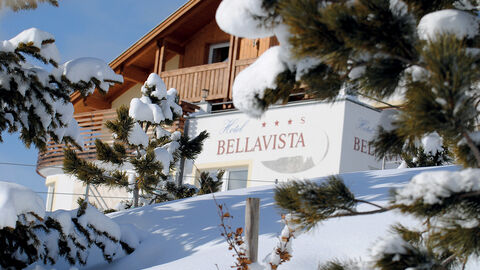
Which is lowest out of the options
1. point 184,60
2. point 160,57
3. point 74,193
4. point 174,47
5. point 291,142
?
point 74,193

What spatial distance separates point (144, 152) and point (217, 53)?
31.8ft

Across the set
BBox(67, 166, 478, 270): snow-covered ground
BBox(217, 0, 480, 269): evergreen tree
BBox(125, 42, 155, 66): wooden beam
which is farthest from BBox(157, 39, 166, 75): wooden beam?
BBox(217, 0, 480, 269): evergreen tree

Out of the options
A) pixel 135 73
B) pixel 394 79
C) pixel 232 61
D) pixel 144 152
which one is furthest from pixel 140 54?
pixel 394 79

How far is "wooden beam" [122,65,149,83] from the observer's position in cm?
2486

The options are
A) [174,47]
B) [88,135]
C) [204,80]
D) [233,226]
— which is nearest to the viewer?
[233,226]

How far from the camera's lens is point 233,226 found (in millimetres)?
9516

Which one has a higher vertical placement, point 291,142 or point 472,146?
point 291,142

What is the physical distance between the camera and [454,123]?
3873 millimetres

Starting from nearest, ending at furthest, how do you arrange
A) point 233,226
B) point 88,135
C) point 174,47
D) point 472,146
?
1. point 472,146
2. point 233,226
3. point 88,135
4. point 174,47

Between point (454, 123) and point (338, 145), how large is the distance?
13.4 m

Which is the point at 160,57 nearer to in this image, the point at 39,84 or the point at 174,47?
the point at 174,47

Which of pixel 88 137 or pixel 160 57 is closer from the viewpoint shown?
pixel 88 137

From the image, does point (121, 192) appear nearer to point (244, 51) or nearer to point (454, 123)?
point (244, 51)

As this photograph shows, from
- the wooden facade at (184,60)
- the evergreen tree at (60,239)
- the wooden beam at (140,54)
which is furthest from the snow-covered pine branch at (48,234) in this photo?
the wooden beam at (140,54)
